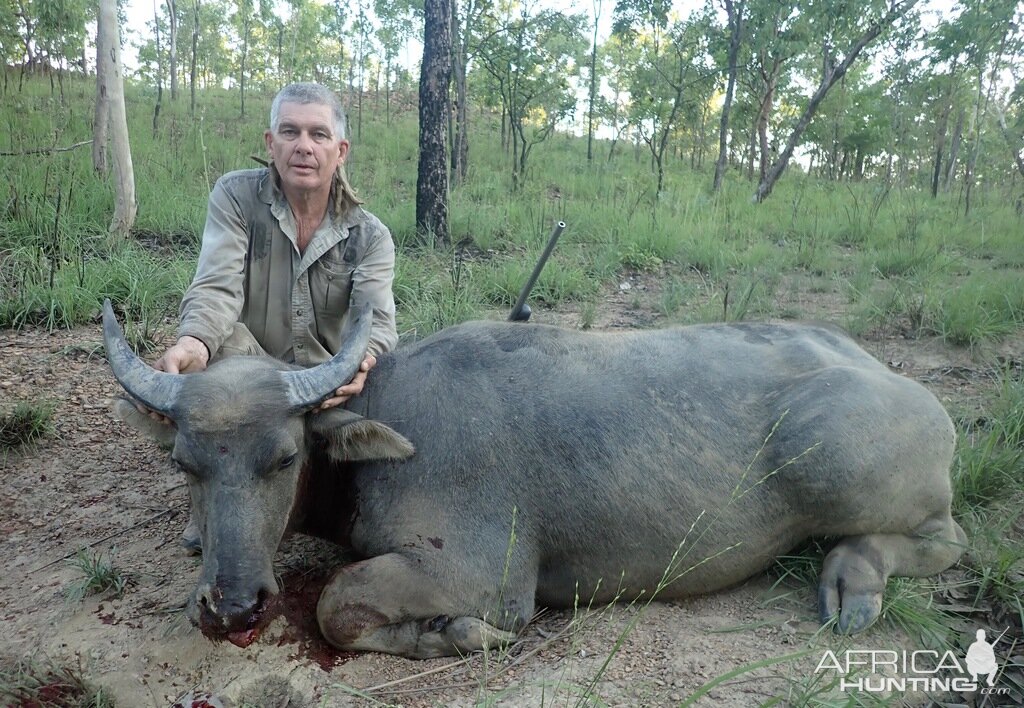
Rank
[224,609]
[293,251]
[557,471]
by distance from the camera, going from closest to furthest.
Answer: [224,609]
[557,471]
[293,251]

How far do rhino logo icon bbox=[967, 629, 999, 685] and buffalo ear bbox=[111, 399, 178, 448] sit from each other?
10.6ft

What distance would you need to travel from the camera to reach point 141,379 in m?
2.54

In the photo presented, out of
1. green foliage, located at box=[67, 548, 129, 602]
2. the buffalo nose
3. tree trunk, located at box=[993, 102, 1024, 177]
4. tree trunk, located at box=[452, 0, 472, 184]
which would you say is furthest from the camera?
tree trunk, located at box=[993, 102, 1024, 177]

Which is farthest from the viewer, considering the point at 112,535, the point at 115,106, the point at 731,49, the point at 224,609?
the point at 731,49

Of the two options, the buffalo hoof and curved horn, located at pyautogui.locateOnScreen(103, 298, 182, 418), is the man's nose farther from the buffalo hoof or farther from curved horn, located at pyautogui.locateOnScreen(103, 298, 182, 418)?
the buffalo hoof

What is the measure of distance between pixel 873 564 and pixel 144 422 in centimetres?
308

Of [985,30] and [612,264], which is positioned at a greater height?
[985,30]

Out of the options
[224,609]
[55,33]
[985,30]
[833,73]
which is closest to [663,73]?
[833,73]

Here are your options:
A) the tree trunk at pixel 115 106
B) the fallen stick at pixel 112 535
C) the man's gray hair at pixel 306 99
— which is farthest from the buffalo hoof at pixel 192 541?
the tree trunk at pixel 115 106

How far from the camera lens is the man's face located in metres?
3.46

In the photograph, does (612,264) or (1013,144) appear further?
(1013,144)

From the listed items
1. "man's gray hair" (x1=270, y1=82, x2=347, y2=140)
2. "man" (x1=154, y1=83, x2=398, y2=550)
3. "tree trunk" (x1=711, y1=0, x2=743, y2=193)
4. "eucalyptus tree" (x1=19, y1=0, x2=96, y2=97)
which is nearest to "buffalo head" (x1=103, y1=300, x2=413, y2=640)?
"man" (x1=154, y1=83, x2=398, y2=550)

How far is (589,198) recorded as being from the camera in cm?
1055

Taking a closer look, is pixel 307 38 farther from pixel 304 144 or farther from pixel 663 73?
pixel 304 144
